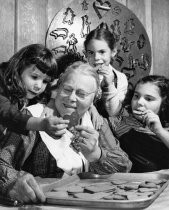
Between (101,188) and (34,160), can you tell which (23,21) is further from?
(101,188)

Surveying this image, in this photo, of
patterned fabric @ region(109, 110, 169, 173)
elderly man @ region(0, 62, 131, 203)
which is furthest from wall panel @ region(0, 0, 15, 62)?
patterned fabric @ region(109, 110, 169, 173)

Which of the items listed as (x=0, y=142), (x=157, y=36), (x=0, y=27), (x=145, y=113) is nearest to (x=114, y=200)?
(x=0, y=142)

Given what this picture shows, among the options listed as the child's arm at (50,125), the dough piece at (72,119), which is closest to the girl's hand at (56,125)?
the child's arm at (50,125)

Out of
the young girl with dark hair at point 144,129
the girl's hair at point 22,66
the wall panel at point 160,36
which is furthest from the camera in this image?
the wall panel at point 160,36

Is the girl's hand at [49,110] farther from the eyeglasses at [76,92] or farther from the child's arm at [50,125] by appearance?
the child's arm at [50,125]

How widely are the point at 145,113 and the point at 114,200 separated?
2.87 ft

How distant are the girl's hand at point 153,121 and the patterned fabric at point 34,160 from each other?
1.01ft

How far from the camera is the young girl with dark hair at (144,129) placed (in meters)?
1.65

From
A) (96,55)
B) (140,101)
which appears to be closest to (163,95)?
(140,101)

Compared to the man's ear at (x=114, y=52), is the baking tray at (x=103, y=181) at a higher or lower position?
lower

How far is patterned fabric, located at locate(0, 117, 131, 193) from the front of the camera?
105 cm

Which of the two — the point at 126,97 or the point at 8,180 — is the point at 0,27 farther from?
the point at 8,180

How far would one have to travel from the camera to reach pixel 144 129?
169 centimetres

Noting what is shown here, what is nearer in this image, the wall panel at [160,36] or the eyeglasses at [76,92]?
the eyeglasses at [76,92]
